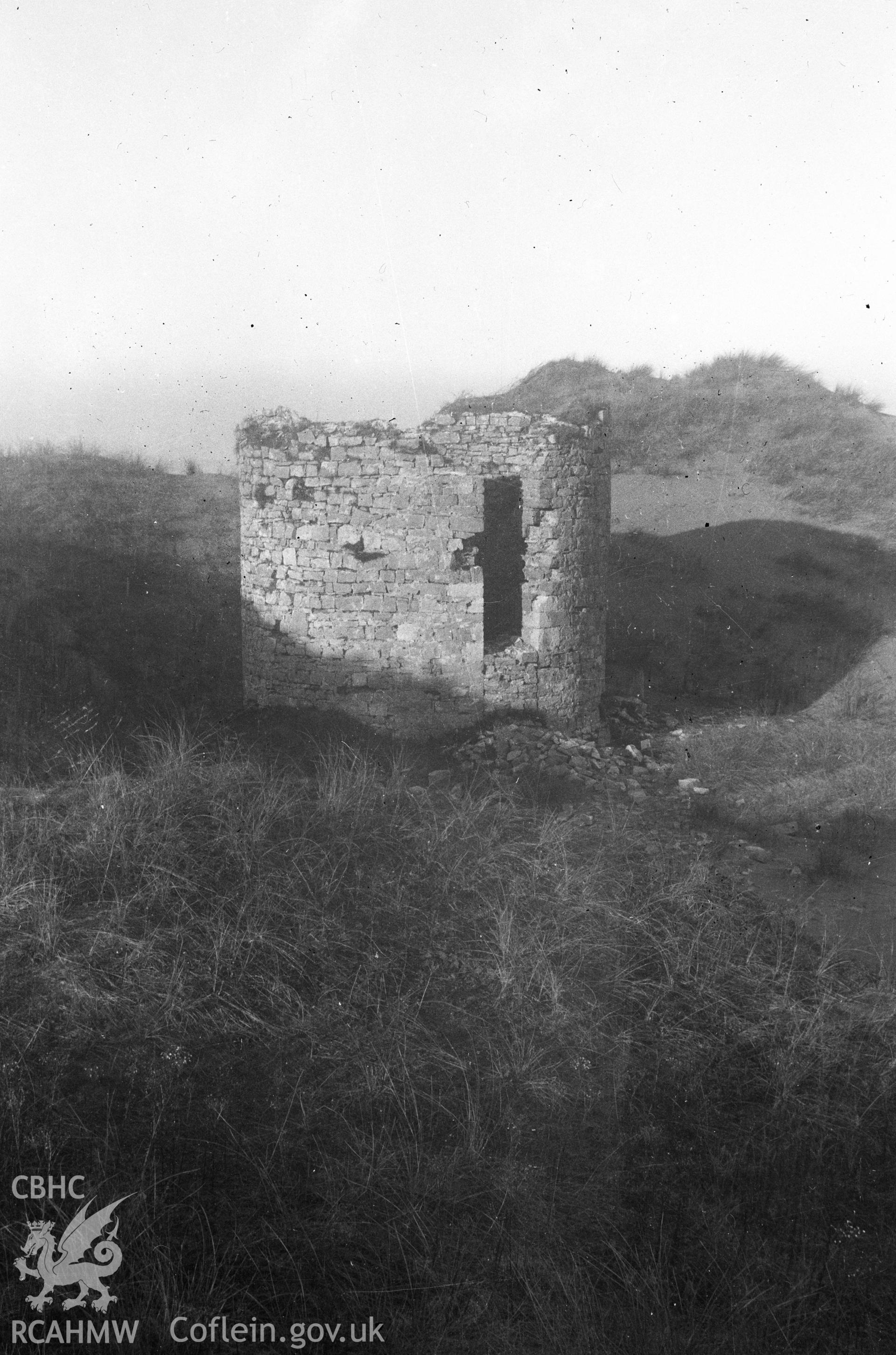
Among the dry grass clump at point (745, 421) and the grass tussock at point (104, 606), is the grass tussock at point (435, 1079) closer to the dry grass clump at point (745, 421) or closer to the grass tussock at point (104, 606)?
the grass tussock at point (104, 606)

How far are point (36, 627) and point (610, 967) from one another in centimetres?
777

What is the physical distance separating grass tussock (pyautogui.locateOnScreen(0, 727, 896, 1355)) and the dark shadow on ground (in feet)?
20.2

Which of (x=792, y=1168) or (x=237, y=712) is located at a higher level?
(x=237, y=712)

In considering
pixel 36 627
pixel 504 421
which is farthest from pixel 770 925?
pixel 36 627

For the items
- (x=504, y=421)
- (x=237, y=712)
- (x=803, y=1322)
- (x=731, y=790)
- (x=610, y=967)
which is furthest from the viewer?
(x=237, y=712)

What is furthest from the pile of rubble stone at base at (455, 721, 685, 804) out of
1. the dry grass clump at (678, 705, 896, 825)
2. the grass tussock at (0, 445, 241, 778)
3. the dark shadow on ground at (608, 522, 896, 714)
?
the grass tussock at (0, 445, 241, 778)

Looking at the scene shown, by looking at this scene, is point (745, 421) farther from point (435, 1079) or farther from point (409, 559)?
point (435, 1079)

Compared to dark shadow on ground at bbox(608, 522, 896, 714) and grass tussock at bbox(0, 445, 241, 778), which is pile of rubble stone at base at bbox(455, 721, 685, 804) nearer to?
dark shadow on ground at bbox(608, 522, 896, 714)

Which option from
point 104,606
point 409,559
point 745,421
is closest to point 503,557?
point 409,559

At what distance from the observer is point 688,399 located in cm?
2105

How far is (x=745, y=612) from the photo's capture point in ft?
42.7

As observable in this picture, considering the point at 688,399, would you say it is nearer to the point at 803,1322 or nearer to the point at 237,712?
the point at 237,712

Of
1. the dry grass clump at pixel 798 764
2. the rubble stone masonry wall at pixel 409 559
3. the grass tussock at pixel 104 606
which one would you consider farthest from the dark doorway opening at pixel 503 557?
the grass tussock at pixel 104 606

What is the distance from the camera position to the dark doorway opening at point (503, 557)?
10.7 metres
